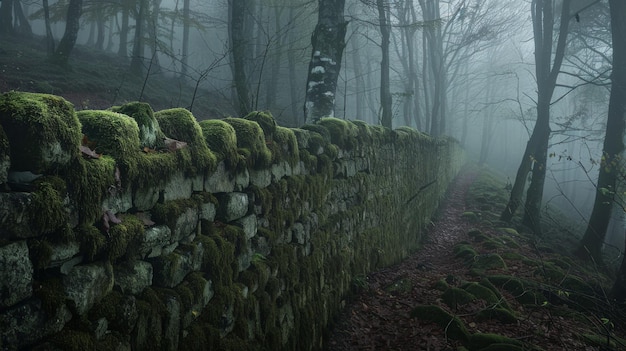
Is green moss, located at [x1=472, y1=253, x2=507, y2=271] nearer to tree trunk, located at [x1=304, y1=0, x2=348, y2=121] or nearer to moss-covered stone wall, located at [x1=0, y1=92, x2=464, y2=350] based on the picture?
moss-covered stone wall, located at [x1=0, y1=92, x2=464, y2=350]

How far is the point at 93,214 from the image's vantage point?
1.82 metres

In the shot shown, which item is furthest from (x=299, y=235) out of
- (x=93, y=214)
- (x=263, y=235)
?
(x=93, y=214)

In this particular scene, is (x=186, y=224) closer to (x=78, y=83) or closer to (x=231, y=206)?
(x=231, y=206)

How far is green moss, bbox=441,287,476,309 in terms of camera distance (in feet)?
17.0

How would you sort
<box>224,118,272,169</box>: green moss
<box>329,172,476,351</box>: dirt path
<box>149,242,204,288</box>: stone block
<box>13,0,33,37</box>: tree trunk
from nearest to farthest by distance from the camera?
1. <box>149,242,204,288</box>: stone block
2. <box>224,118,272,169</box>: green moss
3. <box>329,172,476,351</box>: dirt path
4. <box>13,0,33,37</box>: tree trunk

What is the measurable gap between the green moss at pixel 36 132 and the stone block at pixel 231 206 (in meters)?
1.25

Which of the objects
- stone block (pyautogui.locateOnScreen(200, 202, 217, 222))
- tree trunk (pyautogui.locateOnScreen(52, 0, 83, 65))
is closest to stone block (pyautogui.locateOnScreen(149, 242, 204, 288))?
stone block (pyautogui.locateOnScreen(200, 202, 217, 222))

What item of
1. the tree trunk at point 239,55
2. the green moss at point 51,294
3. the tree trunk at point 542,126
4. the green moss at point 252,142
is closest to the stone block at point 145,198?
the green moss at point 51,294

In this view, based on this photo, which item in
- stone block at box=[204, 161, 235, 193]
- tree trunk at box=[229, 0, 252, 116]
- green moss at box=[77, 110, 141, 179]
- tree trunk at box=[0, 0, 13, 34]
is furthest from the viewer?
tree trunk at box=[0, 0, 13, 34]

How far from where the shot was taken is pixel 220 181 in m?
2.88

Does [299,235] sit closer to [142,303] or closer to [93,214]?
[142,303]

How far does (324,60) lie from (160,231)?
237 inches

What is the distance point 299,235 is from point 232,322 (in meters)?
1.44

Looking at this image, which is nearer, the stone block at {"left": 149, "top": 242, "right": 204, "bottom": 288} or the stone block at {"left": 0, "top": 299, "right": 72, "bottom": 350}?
the stone block at {"left": 0, "top": 299, "right": 72, "bottom": 350}
